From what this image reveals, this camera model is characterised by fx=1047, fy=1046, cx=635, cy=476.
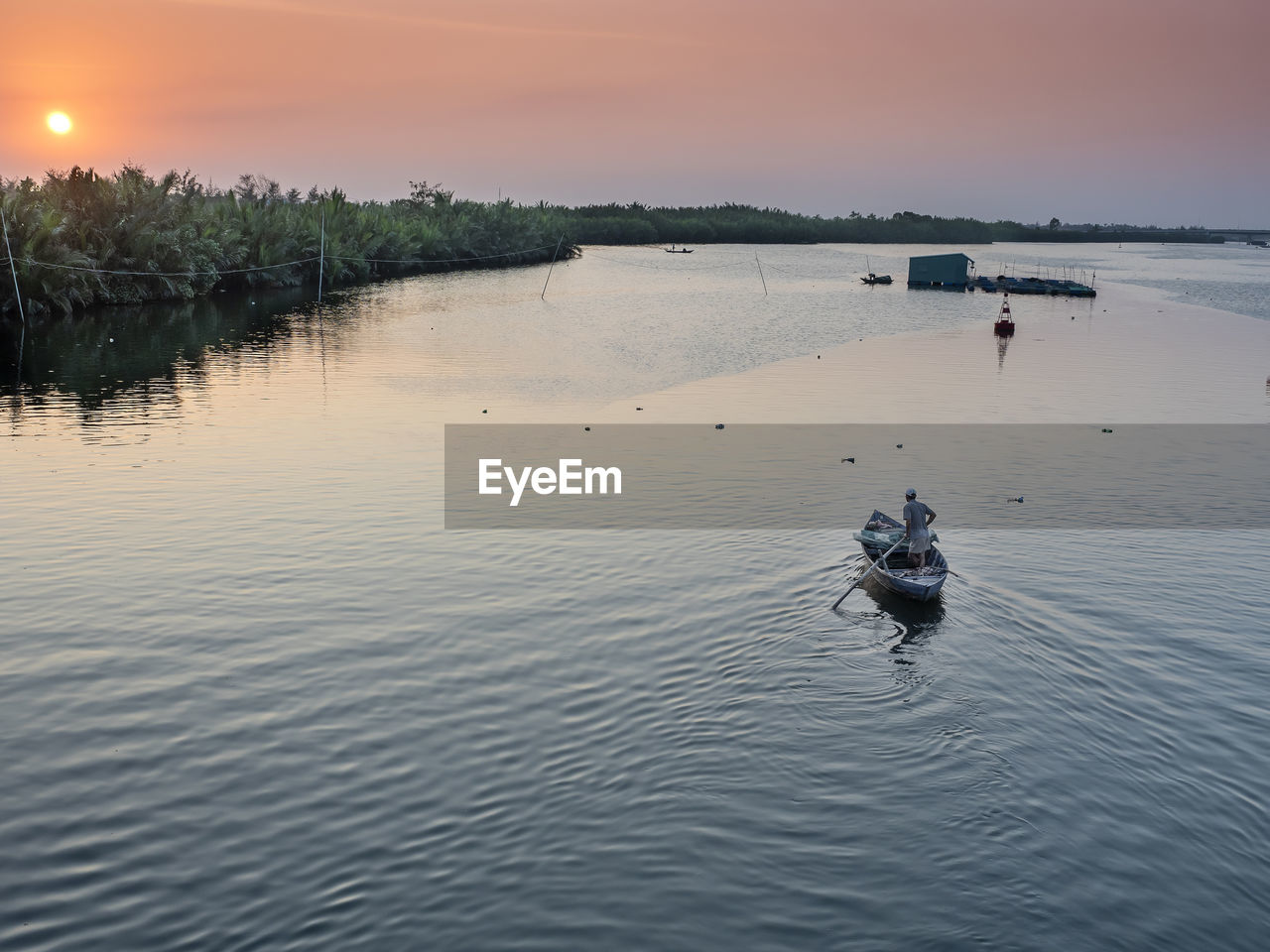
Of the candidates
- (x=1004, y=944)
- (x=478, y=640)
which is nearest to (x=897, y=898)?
(x=1004, y=944)

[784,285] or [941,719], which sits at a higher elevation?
[784,285]

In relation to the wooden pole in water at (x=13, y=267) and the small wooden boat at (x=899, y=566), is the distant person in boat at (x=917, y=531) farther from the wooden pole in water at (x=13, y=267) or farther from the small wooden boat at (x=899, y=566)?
the wooden pole in water at (x=13, y=267)

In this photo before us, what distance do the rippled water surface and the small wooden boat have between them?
2.32 feet

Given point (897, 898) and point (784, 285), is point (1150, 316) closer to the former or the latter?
point (784, 285)

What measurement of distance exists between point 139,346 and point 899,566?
50545 millimetres

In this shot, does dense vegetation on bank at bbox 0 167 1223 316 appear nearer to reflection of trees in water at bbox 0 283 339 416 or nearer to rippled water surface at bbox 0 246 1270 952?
reflection of trees in water at bbox 0 283 339 416

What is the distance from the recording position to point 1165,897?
13.2 m

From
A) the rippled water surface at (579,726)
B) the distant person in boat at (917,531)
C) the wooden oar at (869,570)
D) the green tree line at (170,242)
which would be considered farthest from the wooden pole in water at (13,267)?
the distant person in boat at (917,531)

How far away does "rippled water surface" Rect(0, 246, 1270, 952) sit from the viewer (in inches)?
499

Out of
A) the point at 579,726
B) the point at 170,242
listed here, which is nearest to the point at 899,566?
the point at 579,726

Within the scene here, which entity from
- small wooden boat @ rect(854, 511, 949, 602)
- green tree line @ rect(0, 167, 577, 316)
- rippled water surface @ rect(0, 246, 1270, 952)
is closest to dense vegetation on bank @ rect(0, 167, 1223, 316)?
green tree line @ rect(0, 167, 577, 316)

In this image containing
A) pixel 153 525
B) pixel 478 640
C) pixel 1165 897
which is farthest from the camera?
pixel 153 525

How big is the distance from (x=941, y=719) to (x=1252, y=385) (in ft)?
164

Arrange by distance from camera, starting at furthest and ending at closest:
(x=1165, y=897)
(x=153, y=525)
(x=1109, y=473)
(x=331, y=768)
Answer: (x=1109, y=473) → (x=153, y=525) → (x=331, y=768) → (x=1165, y=897)
